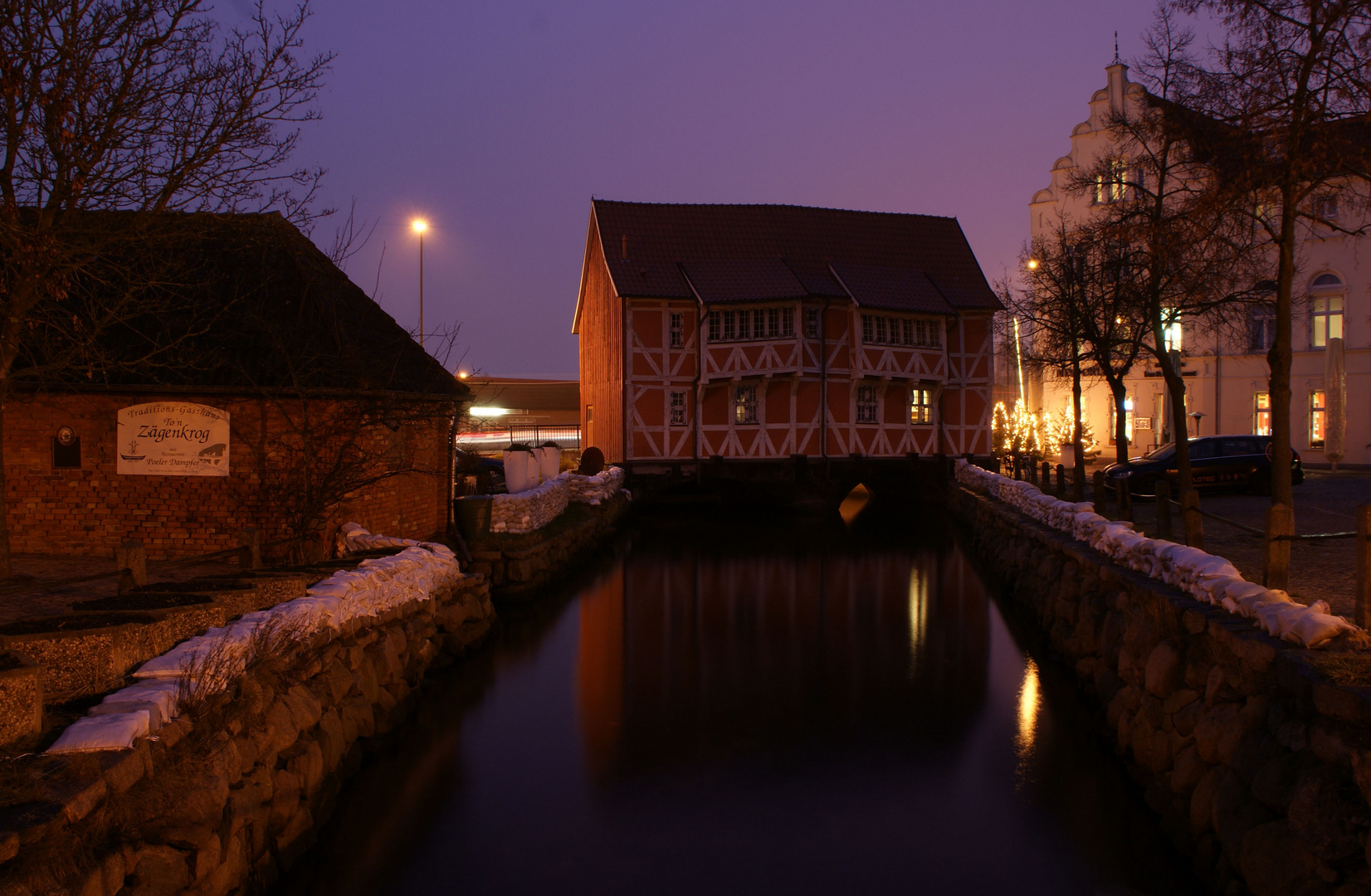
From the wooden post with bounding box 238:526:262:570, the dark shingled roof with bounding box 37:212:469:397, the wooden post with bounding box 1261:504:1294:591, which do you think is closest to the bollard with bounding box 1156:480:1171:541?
the wooden post with bounding box 1261:504:1294:591

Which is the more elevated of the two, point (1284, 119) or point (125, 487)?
point (1284, 119)

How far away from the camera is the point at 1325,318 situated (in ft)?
106

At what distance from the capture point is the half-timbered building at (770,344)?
2875 cm

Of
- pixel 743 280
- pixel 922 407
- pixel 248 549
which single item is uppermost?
pixel 743 280

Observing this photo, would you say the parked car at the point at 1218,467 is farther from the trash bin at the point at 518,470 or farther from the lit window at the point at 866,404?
the trash bin at the point at 518,470

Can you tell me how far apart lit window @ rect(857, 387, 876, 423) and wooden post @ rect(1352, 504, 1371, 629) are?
23.6 meters

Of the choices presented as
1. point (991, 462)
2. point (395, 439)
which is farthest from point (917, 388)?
point (395, 439)

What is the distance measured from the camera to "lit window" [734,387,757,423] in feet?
96.0

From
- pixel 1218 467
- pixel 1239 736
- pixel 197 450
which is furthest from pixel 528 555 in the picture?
pixel 1218 467

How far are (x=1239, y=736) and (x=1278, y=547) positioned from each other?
91.9 inches

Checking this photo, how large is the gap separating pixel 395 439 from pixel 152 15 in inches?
251

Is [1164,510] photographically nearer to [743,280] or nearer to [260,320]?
[260,320]

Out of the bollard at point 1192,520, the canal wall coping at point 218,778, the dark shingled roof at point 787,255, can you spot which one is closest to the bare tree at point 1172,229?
the bollard at point 1192,520

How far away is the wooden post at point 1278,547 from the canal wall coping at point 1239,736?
0.61 meters
